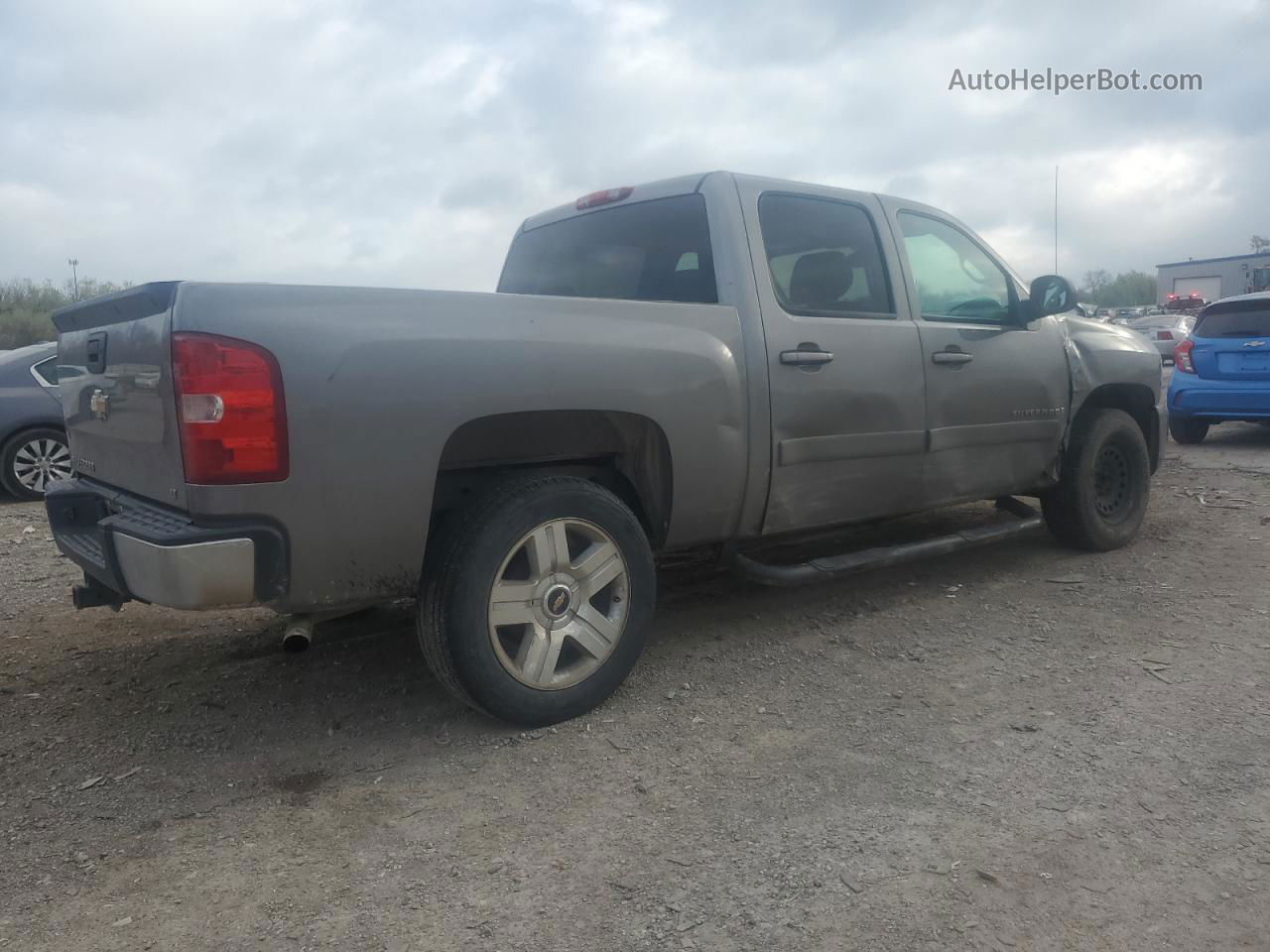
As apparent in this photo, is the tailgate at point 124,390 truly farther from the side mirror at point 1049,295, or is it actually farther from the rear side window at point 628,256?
the side mirror at point 1049,295

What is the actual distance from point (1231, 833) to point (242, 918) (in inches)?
96.0

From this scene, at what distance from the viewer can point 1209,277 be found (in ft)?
132

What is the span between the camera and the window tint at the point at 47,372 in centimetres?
812

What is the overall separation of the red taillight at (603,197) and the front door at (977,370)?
1.25 metres

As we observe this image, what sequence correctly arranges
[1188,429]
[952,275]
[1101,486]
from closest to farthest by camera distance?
[952,275]
[1101,486]
[1188,429]

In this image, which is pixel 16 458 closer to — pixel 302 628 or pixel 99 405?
pixel 99 405

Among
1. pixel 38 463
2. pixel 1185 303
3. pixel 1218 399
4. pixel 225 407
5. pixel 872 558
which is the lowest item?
pixel 872 558

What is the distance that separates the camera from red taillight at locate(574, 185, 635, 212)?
14.4 feet

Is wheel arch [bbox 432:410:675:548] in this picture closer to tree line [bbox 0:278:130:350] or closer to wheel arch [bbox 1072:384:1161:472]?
wheel arch [bbox 1072:384:1161:472]

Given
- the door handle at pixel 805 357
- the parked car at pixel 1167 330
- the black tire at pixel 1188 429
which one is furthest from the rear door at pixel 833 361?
the parked car at pixel 1167 330

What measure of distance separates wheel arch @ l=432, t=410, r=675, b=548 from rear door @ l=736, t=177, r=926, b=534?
1.58ft

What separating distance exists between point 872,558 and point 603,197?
6.36ft

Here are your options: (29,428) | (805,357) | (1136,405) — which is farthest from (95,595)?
(29,428)

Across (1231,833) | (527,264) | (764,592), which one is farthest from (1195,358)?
(1231,833)
